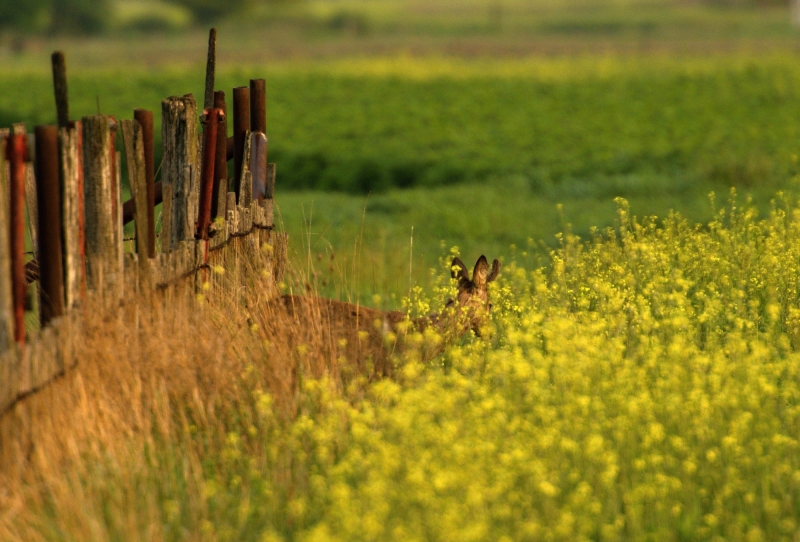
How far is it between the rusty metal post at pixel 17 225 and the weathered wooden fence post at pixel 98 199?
485 millimetres

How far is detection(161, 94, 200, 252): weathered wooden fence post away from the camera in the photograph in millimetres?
6359

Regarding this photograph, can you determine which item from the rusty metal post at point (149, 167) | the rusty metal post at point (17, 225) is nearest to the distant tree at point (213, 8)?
the rusty metal post at point (149, 167)

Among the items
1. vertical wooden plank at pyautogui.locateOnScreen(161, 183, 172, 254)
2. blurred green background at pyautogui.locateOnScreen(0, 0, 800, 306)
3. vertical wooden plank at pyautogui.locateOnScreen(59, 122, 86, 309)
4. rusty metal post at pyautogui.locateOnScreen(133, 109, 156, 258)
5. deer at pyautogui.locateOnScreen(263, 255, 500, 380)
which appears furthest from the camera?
blurred green background at pyautogui.locateOnScreen(0, 0, 800, 306)

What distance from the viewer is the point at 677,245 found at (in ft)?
26.6

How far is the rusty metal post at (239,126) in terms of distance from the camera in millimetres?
7012

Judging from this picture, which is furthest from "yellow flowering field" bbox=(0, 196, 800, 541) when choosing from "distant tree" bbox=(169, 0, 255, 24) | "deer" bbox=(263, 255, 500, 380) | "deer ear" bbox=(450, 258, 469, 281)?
"distant tree" bbox=(169, 0, 255, 24)

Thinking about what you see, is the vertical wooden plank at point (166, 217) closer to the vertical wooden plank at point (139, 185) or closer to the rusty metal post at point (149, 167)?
the rusty metal post at point (149, 167)

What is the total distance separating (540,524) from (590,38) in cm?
6334

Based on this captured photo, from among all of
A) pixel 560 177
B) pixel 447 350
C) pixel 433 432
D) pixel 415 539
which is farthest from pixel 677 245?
pixel 560 177

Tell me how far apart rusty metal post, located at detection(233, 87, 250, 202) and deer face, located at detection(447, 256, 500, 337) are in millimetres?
1468

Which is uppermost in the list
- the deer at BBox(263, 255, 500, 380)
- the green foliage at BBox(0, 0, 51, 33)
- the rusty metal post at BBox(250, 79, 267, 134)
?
the green foliage at BBox(0, 0, 51, 33)

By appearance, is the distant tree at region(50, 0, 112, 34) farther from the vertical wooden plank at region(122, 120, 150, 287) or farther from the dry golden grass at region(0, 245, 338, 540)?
the dry golden grass at region(0, 245, 338, 540)

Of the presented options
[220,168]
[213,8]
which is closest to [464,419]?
[220,168]

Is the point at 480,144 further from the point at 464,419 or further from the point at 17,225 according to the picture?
the point at 17,225
